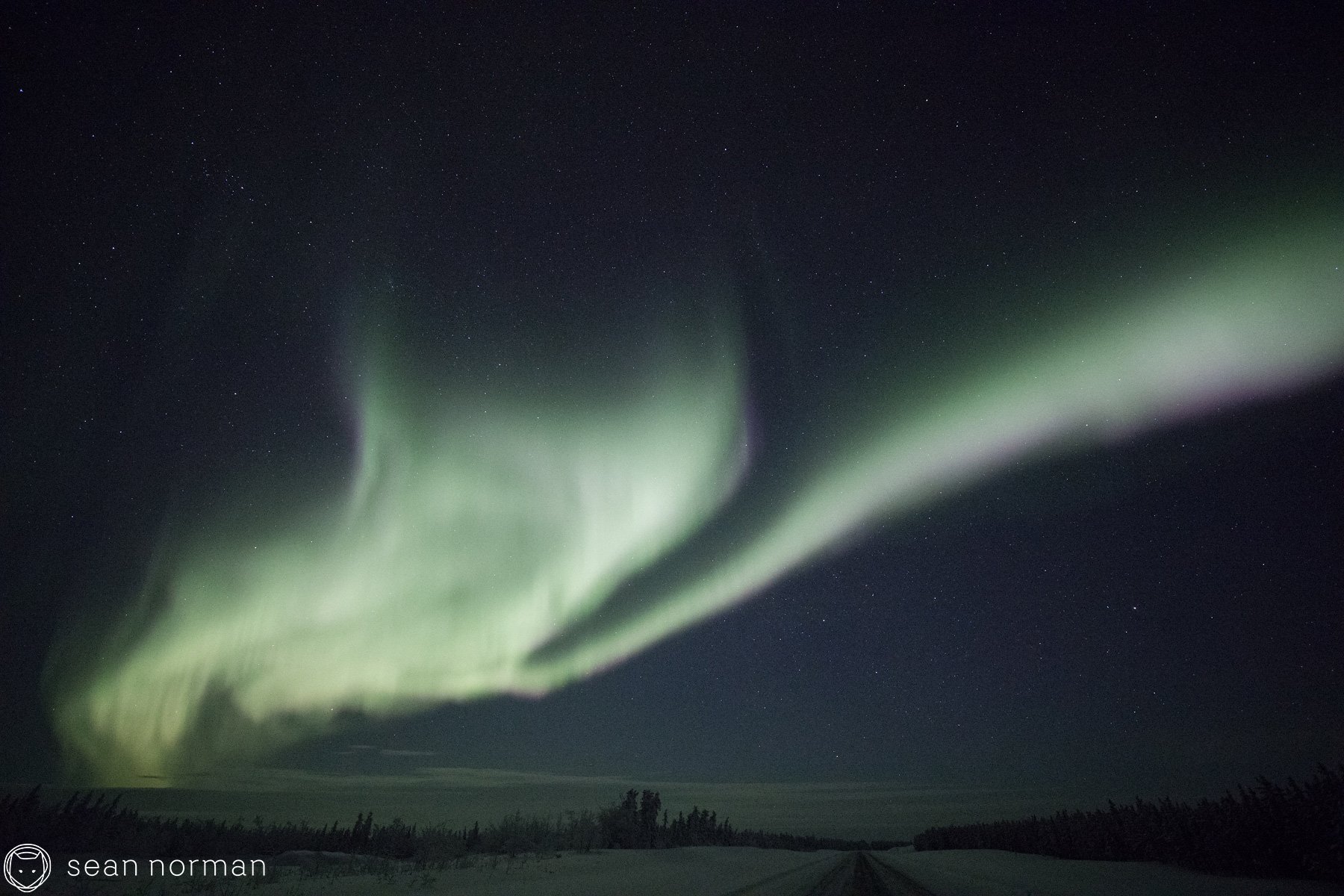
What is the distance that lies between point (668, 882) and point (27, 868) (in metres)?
22.4

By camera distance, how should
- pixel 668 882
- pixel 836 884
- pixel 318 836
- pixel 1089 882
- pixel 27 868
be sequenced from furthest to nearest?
pixel 318 836
pixel 1089 882
pixel 668 882
pixel 836 884
pixel 27 868

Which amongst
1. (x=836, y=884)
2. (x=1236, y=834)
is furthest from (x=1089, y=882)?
(x=836, y=884)

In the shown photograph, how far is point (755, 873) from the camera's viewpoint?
30.2m

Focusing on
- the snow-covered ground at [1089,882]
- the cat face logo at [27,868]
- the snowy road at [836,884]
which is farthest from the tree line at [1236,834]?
the cat face logo at [27,868]

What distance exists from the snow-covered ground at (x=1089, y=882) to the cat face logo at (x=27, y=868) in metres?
28.0

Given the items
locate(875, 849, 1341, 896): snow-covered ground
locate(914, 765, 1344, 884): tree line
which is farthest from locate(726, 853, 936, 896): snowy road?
locate(914, 765, 1344, 884): tree line

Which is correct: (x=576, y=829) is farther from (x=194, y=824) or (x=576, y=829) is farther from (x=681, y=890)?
(x=681, y=890)

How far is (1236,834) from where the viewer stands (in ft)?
93.5

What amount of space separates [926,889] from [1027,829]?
154 feet

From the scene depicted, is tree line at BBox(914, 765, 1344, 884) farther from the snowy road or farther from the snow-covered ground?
the snowy road

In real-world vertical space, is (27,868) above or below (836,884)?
below

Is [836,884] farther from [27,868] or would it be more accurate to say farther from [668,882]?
[27,868]

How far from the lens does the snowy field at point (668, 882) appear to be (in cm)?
2056

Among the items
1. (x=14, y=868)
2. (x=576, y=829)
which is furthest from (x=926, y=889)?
(x=576, y=829)
